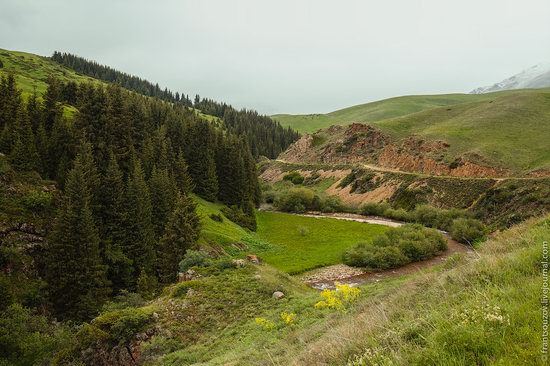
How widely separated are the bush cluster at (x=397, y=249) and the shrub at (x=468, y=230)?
3691 millimetres

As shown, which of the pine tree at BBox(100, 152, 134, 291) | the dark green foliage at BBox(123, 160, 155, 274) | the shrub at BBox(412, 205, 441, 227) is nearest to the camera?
the pine tree at BBox(100, 152, 134, 291)

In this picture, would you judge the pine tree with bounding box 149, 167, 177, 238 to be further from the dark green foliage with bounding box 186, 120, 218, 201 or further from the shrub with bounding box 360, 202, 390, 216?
the shrub with bounding box 360, 202, 390, 216

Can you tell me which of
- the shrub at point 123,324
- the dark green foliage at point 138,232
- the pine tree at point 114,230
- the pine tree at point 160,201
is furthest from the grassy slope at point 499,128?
the shrub at point 123,324

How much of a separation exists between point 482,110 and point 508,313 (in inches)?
4465

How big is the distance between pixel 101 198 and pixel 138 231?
5275 mm

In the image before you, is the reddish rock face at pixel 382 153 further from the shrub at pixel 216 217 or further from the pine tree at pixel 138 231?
the pine tree at pixel 138 231

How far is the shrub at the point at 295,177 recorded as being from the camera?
106 m

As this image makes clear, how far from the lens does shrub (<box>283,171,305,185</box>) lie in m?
106

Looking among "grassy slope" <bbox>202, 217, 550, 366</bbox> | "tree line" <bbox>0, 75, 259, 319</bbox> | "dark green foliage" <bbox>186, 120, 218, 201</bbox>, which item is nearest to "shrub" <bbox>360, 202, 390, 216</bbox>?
"tree line" <bbox>0, 75, 259, 319</bbox>

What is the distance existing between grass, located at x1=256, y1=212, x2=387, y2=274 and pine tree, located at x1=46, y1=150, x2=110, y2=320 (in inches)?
752

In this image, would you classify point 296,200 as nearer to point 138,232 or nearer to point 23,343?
point 138,232

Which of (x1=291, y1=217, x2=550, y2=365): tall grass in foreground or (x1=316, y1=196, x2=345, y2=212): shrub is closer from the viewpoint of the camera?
(x1=291, y1=217, x2=550, y2=365): tall grass in foreground

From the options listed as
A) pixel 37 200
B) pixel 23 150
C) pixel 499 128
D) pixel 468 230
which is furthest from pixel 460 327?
pixel 499 128

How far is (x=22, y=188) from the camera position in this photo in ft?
115
